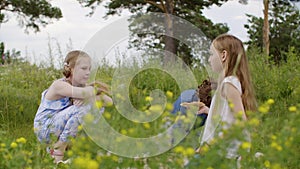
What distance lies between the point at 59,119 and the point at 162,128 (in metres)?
2.02

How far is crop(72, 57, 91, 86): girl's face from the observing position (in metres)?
3.34

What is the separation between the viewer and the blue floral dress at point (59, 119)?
3.62 meters

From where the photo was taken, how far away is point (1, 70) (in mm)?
7598

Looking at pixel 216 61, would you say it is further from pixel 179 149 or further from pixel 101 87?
pixel 179 149

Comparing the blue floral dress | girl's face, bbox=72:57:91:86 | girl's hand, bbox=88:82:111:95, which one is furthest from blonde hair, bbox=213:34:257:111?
the blue floral dress

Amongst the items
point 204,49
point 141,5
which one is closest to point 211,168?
point 204,49

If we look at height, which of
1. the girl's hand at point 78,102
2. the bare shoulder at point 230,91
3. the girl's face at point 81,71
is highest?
the girl's face at point 81,71

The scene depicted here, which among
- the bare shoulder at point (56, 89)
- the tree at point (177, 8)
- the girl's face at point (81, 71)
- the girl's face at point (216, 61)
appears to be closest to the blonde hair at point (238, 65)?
the girl's face at point (216, 61)

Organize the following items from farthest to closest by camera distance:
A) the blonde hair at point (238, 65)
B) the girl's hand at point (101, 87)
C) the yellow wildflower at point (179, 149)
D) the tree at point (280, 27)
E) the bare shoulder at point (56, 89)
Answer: the tree at point (280, 27), the bare shoulder at point (56, 89), the blonde hair at point (238, 65), the girl's hand at point (101, 87), the yellow wildflower at point (179, 149)

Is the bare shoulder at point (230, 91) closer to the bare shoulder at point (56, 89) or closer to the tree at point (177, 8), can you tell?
Answer: the bare shoulder at point (56, 89)

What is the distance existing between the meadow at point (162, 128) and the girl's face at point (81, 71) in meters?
0.13

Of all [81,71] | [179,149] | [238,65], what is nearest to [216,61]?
[238,65]

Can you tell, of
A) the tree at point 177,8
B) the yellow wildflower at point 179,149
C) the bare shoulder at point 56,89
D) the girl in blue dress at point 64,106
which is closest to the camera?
the yellow wildflower at point 179,149

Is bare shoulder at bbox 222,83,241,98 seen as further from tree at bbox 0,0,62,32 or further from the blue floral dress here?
tree at bbox 0,0,62,32
